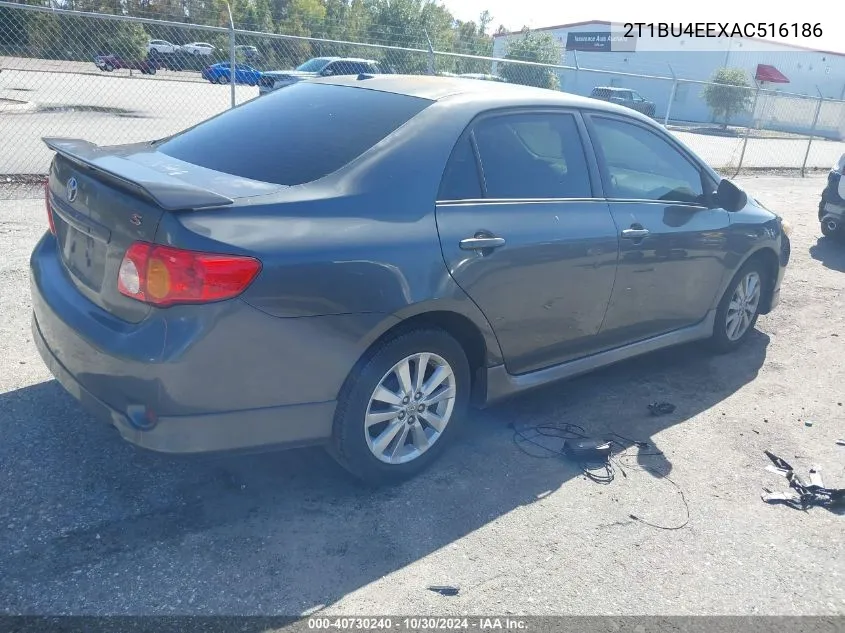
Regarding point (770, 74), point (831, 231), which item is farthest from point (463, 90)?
point (770, 74)

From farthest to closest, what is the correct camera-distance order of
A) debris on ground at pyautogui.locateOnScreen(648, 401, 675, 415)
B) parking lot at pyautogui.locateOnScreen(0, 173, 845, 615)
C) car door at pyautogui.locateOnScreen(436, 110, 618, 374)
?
debris on ground at pyautogui.locateOnScreen(648, 401, 675, 415), car door at pyautogui.locateOnScreen(436, 110, 618, 374), parking lot at pyautogui.locateOnScreen(0, 173, 845, 615)

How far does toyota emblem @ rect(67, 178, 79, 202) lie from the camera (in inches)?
120

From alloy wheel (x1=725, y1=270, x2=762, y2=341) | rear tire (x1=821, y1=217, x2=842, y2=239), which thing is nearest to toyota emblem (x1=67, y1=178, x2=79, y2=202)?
alloy wheel (x1=725, y1=270, x2=762, y2=341)

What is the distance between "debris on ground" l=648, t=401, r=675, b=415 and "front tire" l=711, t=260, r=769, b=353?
0.99m

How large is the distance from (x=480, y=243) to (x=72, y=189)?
177 cm

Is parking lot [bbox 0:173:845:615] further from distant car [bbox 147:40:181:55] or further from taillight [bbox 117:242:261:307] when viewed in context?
distant car [bbox 147:40:181:55]

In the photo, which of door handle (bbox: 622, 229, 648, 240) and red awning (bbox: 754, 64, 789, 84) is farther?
red awning (bbox: 754, 64, 789, 84)

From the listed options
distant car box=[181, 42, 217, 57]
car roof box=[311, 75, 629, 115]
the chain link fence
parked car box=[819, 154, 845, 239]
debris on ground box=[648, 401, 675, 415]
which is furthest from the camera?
distant car box=[181, 42, 217, 57]

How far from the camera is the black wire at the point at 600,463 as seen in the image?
355 cm

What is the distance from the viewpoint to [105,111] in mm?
17938

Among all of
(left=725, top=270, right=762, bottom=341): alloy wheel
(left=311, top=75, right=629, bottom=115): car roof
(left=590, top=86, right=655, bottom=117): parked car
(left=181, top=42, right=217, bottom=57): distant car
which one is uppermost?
(left=311, top=75, right=629, bottom=115): car roof

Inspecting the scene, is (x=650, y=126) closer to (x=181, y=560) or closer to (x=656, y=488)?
(x=656, y=488)

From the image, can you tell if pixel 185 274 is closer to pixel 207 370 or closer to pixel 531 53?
pixel 207 370

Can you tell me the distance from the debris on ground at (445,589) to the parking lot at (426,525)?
0.08 ft
